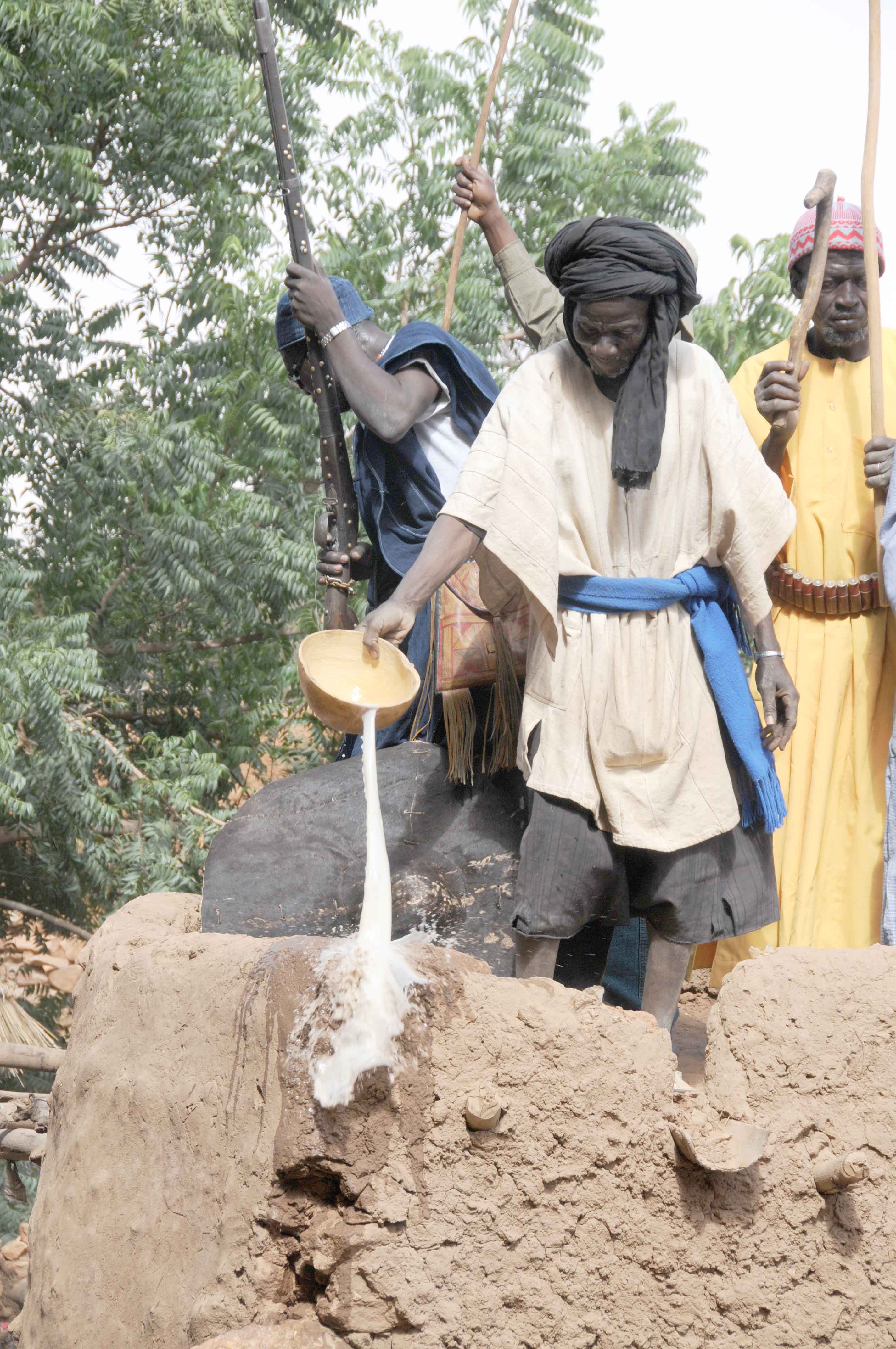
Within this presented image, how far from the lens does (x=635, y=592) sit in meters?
2.81

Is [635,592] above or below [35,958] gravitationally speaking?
above

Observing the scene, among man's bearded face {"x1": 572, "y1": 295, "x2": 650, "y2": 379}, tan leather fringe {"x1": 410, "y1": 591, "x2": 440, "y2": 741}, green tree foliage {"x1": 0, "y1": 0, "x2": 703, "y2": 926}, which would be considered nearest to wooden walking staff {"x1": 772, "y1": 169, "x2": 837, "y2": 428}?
man's bearded face {"x1": 572, "y1": 295, "x2": 650, "y2": 379}

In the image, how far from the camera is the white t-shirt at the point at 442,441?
136 inches

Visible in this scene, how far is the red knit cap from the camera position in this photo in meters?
3.43

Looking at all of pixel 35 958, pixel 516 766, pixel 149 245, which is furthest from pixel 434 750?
pixel 35 958

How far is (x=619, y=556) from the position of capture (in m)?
2.86

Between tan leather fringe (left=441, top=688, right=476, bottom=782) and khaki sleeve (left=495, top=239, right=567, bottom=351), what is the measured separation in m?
1.16

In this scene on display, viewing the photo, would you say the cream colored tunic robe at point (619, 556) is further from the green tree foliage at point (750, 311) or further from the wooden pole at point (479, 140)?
the green tree foliage at point (750, 311)

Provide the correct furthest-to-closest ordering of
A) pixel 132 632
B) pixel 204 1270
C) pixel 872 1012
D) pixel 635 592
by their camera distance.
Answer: pixel 132 632 < pixel 635 592 < pixel 872 1012 < pixel 204 1270

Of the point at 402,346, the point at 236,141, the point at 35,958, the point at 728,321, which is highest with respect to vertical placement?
the point at 236,141

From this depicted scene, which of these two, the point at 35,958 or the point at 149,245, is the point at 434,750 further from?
the point at 35,958

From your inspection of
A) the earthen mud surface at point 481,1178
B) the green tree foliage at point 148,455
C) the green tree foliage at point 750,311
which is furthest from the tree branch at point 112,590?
the earthen mud surface at point 481,1178

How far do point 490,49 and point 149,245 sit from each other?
2.53 meters

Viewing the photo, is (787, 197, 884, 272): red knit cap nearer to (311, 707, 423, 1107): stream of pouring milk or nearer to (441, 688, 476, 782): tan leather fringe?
(441, 688, 476, 782): tan leather fringe
